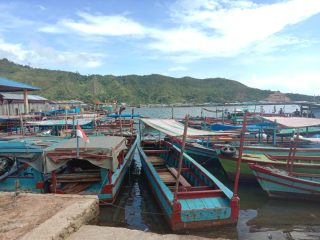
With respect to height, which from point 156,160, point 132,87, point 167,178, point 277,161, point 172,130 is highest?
point 132,87

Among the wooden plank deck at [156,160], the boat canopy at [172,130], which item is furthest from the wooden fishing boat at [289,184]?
the wooden plank deck at [156,160]

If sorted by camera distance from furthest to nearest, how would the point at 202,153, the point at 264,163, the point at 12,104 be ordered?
the point at 12,104, the point at 202,153, the point at 264,163

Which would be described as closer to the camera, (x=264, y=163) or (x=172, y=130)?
(x=264, y=163)

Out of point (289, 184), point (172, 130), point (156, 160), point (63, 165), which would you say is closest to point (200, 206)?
point (63, 165)

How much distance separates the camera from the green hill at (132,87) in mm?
120125

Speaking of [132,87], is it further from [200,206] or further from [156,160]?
[200,206]

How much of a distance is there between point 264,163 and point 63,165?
8.76m

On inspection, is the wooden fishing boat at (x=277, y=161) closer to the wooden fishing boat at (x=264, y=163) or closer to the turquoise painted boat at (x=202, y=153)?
the wooden fishing boat at (x=264, y=163)

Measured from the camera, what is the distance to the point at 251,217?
33.4 ft

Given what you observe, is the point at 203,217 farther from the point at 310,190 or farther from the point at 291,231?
the point at 310,190

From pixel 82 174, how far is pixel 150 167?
312 centimetres

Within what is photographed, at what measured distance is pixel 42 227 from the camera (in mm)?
5918

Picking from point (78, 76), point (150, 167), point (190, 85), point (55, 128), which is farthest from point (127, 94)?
point (150, 167)

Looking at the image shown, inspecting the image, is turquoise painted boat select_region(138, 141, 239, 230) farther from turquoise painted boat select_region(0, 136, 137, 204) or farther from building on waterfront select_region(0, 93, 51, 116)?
building on waterfront select_region(0, 93, 51, 116)
